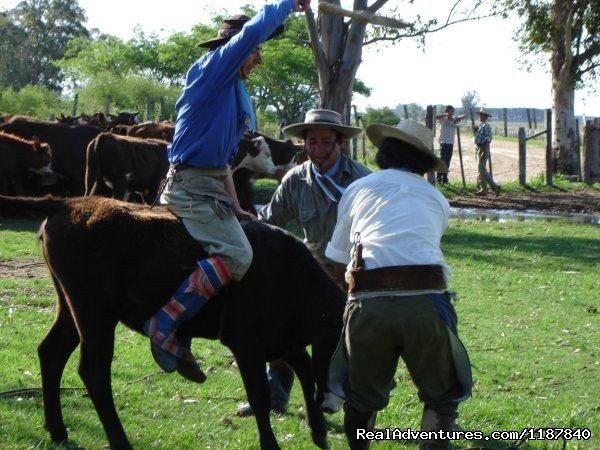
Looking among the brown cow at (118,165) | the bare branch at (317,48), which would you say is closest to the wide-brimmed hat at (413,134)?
the brown cow at (118,165)

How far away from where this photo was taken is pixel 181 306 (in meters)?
6.26

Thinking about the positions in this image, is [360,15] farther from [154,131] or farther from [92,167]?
[154,131]

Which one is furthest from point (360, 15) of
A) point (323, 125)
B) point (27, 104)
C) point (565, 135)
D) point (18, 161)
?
point (27, 104)

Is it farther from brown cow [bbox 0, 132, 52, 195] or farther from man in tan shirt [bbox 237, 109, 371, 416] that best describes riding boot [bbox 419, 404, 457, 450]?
brown cow [bbox 0, 132, 52, 195]

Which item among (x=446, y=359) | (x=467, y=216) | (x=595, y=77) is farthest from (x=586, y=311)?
(x=595, y=77)

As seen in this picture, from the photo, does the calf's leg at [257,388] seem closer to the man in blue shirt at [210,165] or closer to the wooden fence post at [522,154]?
the man in blue shirt at [210,165]

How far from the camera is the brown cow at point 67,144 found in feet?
65.5

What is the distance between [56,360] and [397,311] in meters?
2.50

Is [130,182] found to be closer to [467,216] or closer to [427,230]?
[467,216]

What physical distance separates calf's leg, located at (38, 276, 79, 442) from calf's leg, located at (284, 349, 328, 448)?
144cm

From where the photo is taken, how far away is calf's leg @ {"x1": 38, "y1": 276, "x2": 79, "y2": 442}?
6.53 m

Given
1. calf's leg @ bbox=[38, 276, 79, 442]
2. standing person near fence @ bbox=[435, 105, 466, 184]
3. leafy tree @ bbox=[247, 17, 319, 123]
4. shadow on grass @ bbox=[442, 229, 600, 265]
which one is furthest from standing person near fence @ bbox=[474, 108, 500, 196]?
calf's leg @ bbox=[38, 276, 79, 442]

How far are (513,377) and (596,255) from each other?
28.1 ft

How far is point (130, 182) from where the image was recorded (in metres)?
17.2
